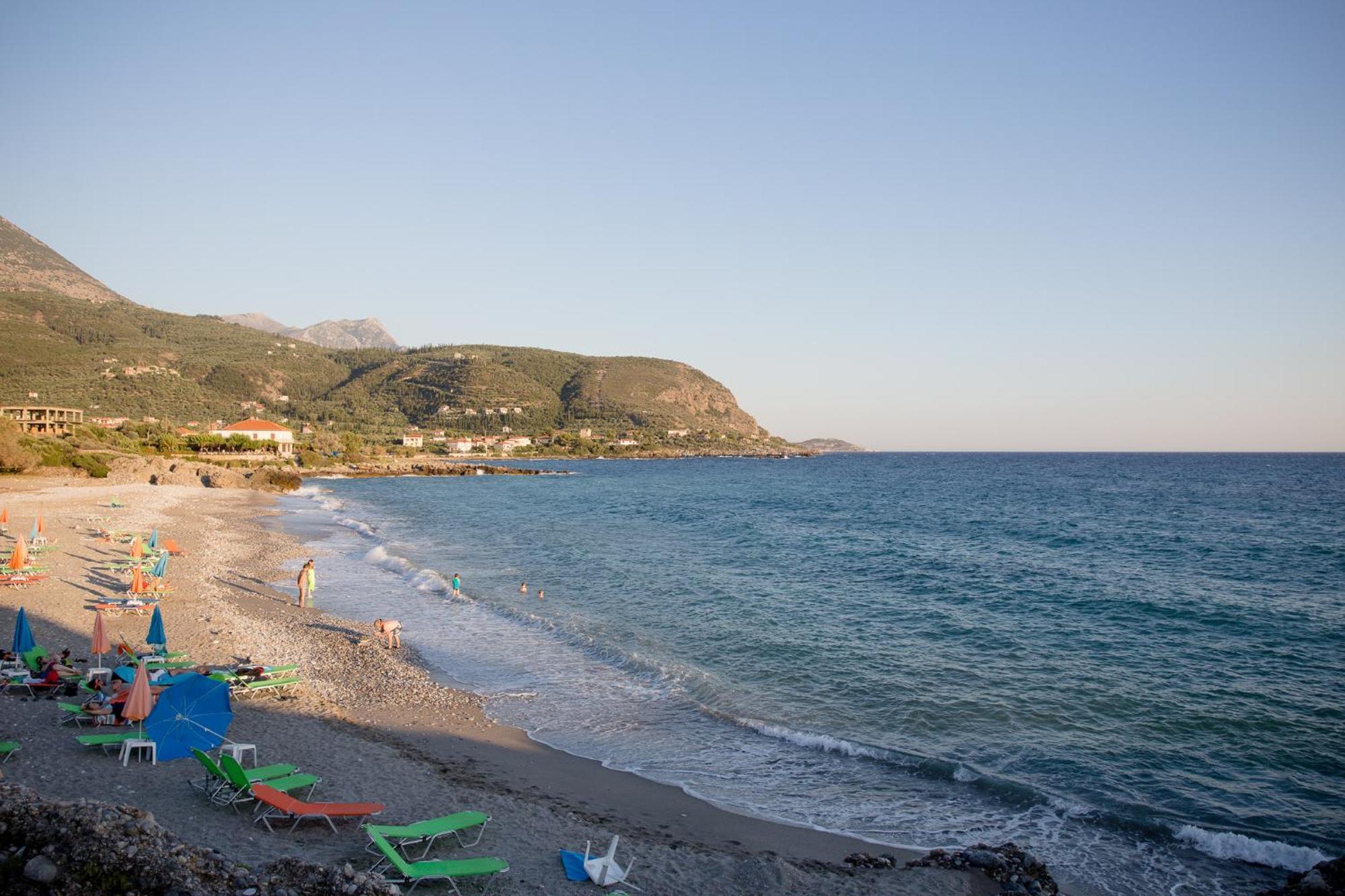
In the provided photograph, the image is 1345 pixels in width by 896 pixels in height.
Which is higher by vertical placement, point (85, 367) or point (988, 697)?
point (85, 367)

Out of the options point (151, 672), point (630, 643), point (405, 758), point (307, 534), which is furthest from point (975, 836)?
point (307, 534)

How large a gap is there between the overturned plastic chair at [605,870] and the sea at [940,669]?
9.22ft

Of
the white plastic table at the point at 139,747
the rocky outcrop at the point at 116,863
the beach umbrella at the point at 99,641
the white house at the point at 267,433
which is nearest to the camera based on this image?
the rocky outcrop at the point at 116,863

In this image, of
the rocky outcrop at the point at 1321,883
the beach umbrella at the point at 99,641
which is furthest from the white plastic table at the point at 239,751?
the rocky outcrop at the point at 1321,883

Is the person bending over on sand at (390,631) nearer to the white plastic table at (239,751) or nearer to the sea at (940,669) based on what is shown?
the sea at (940,669)

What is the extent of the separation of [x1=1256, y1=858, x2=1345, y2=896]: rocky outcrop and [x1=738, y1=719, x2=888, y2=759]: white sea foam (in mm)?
5209

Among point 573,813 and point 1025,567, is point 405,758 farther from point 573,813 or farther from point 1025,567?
point 1025,567

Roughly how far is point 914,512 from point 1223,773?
4137 cm

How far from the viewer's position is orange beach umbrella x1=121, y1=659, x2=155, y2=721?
33.0ft

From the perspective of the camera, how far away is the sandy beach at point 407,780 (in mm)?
8078

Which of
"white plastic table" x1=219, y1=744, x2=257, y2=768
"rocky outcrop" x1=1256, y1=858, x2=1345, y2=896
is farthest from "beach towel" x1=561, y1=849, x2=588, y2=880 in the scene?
"rocky outcrop" x1=1256, y1=858, x2=1345, y2=896

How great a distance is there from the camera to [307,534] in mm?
37312

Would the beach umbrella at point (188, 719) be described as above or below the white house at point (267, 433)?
below

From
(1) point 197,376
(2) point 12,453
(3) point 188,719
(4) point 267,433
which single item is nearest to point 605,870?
(3) point 188,719
